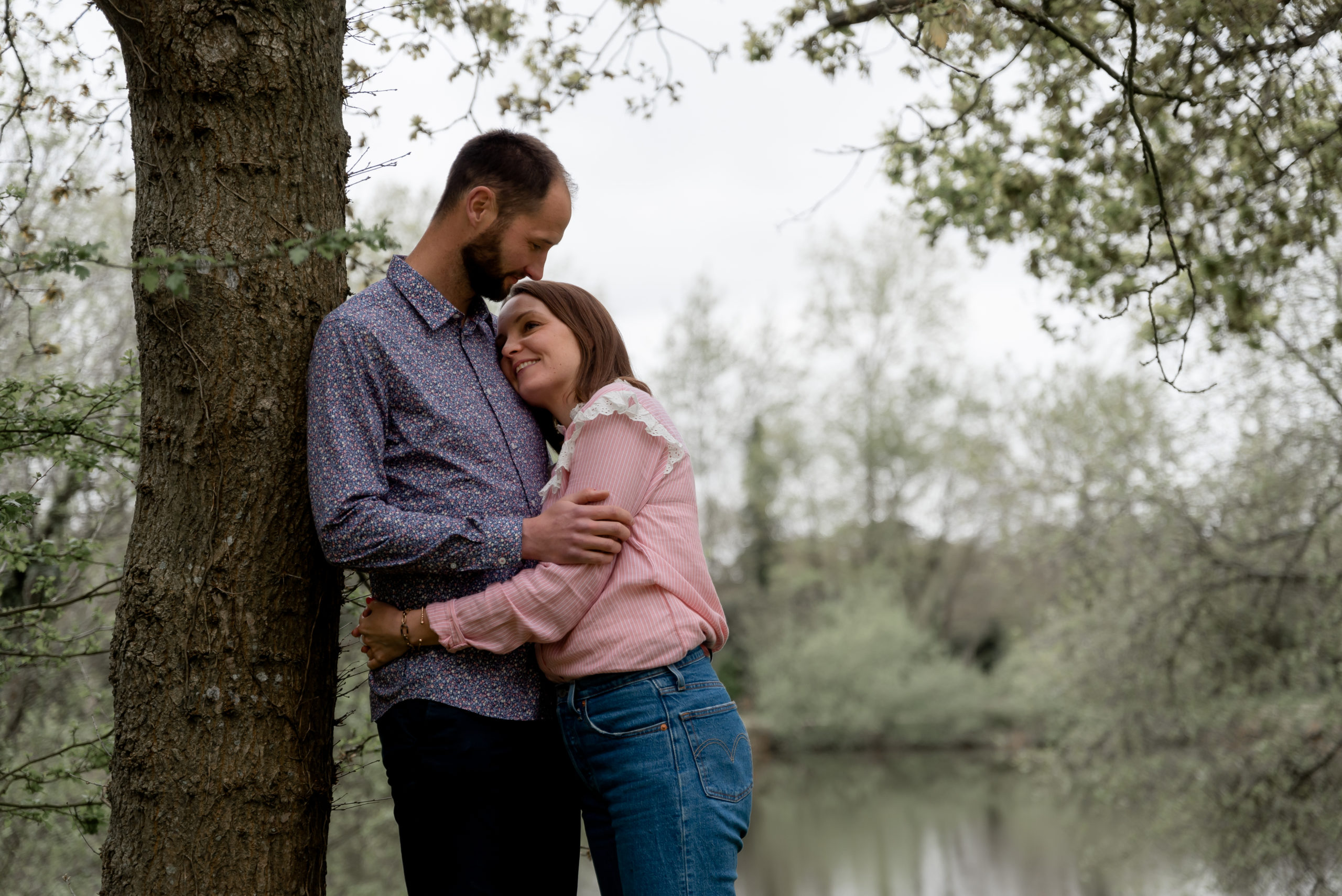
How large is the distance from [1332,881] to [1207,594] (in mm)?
2367

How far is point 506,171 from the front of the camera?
2.33 m

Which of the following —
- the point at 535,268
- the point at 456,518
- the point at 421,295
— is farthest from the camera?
the point at 535,268

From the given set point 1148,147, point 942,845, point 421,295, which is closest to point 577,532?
point 421,295

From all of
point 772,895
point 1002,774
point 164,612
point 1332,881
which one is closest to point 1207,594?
point 1332,881

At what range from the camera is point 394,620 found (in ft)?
6.86

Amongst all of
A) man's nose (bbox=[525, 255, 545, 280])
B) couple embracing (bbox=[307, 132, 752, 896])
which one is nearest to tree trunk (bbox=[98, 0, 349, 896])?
couple embracing (bbox=[307, 132, 752, 896])

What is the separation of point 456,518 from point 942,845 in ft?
51.1

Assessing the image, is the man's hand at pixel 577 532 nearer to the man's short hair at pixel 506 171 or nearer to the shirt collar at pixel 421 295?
the shirt collar at pixel 421 295

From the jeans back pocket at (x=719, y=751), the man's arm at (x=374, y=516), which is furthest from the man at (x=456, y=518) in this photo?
the jeans back pocket at (x=719, y=751)

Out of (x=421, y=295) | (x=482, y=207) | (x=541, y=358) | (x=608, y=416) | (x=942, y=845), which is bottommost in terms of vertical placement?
(x=942, y=845)

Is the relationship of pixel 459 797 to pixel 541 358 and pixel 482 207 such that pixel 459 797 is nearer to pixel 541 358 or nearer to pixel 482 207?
pixel 541 358

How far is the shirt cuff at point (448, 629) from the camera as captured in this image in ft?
6.72

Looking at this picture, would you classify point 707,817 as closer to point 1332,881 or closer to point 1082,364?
point 1332,881

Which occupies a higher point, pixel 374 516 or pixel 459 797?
pixel 374 516
